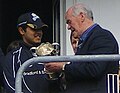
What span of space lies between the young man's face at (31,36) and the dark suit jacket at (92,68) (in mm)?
495

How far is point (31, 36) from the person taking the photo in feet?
12.1

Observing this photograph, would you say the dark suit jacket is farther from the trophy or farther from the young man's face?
the young man's face

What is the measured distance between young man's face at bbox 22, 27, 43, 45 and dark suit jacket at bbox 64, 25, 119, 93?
49cm

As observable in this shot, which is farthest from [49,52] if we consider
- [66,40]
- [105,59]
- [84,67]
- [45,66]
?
[66,40]

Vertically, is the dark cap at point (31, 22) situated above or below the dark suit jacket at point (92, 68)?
above

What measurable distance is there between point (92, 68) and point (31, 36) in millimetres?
739

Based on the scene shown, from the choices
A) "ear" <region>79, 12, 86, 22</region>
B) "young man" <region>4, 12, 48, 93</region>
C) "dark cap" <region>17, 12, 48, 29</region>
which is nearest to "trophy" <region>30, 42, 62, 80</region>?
"young man" <region>4, 12, 48, 93</region>

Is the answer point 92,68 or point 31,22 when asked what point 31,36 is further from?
point 92,68

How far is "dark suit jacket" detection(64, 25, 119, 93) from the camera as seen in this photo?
10.4 feet

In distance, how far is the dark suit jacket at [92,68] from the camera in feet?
10.4

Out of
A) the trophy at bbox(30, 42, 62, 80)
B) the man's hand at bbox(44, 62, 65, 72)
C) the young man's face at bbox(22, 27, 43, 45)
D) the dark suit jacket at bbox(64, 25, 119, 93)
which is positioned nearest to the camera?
the dark suit jacket at bbox(64, 25, 119, 93)

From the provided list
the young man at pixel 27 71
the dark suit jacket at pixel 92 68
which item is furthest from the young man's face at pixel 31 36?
the dark suit jacket at pixel 92 68

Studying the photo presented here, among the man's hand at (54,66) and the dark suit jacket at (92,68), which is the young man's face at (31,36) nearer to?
the man's hand at (54,66)

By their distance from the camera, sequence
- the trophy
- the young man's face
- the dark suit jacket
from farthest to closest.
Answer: the young man's face
the trophy
the dark suit jacket
